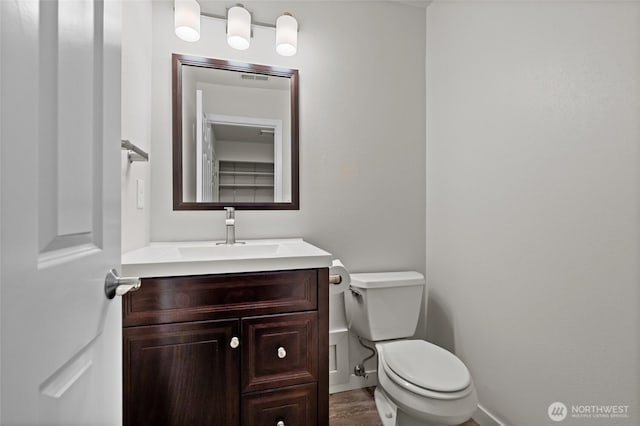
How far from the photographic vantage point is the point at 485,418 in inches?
59.8

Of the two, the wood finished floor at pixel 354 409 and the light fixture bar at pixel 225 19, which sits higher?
the light fixture bar at pixel 225 19

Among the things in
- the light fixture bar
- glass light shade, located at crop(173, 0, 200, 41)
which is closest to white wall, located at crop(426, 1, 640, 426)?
the light fixture bar

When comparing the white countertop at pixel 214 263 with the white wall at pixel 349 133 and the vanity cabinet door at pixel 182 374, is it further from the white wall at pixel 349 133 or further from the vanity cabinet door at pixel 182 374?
the white wall at pixel 349 133

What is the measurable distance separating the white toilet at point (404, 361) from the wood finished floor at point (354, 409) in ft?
0.58

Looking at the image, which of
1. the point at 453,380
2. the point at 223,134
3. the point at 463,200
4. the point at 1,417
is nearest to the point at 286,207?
the point at 223,134

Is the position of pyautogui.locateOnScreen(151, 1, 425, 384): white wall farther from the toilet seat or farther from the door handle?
the door handle

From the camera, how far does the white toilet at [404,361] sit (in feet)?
3.89

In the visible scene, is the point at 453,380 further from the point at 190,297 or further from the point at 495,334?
the point at 190,297

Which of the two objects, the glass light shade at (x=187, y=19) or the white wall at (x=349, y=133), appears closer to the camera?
the glass light shade at (x=187, y=19)

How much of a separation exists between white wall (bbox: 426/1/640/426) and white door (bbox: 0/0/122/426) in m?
1.47

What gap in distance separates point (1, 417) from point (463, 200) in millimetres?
1802

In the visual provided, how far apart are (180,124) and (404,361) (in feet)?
5.22

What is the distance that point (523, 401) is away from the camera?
134 centimetres

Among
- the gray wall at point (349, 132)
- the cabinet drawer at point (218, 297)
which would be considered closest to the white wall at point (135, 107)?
the gray wall at point (349, 132)
